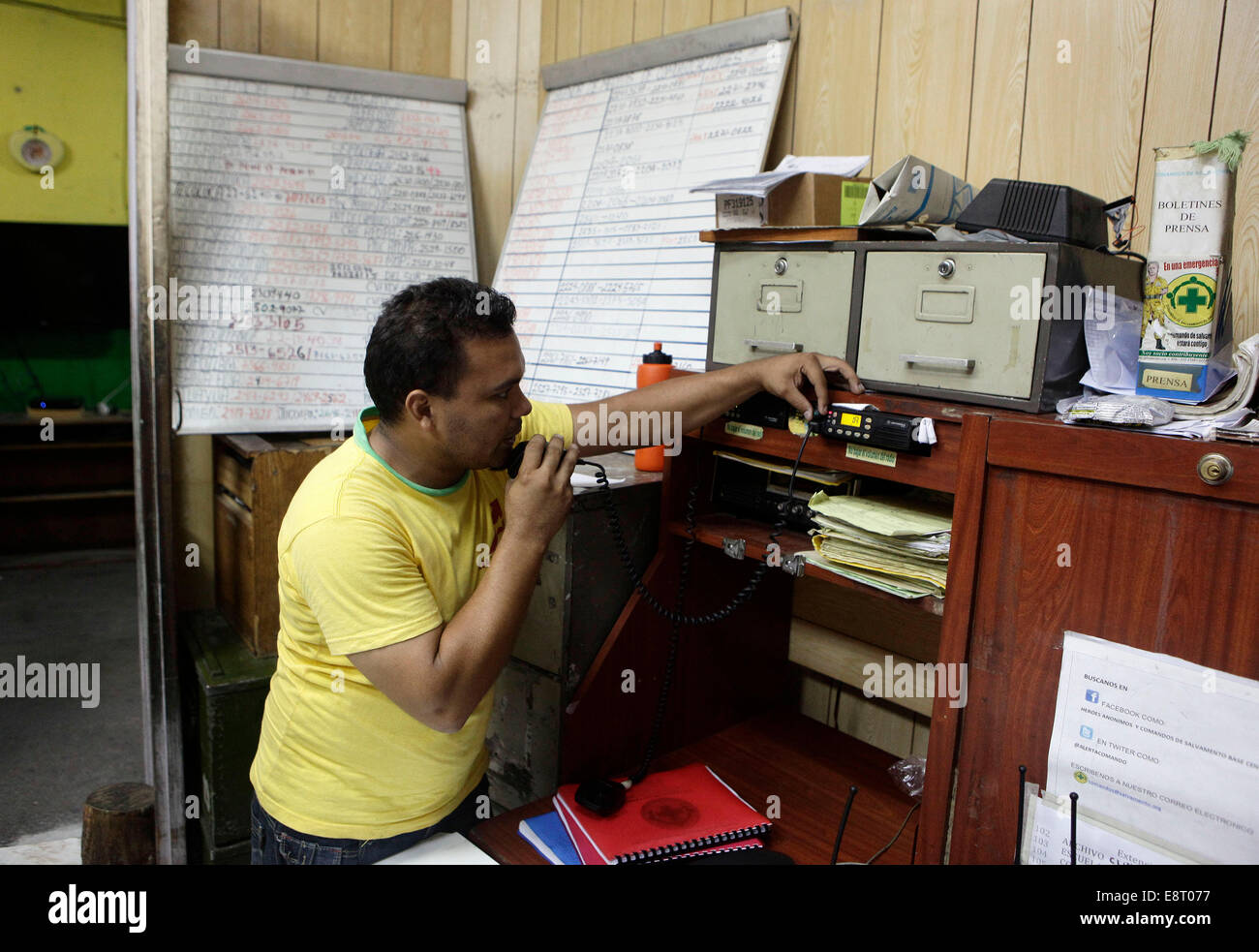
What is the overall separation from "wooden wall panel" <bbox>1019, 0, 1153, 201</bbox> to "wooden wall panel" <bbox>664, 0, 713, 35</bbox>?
3.05 feet

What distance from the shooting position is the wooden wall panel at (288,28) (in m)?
2.79

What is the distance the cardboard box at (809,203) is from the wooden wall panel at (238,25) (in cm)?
194

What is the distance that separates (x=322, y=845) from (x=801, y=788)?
823 millimetres

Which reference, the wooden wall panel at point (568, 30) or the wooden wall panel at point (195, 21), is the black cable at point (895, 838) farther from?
the wooden wall panel at point (195, 21)

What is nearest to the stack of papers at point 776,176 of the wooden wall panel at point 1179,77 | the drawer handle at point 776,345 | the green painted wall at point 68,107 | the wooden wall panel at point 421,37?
the drawer handle at point 776,345

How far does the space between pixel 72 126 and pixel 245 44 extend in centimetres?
311

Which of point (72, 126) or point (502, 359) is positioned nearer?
point (502, 359)

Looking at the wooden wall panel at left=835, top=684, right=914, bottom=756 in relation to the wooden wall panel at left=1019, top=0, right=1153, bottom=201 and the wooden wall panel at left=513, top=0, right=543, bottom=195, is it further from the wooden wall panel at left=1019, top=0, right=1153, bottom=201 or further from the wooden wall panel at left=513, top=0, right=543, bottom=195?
the wooden wall panel at left=513, top=0, right=543, bottom=195

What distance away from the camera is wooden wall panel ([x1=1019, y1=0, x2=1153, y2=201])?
61.3 inches

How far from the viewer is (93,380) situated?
596cm

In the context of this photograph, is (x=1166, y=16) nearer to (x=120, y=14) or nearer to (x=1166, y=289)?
(x=1166, y=289)

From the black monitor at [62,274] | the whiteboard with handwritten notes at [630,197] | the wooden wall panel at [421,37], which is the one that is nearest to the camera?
the whiteboard with handwritten notes at [630,197]

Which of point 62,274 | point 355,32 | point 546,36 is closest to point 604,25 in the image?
point 546,36

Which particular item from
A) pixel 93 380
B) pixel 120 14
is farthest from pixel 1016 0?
pixel 93 380
